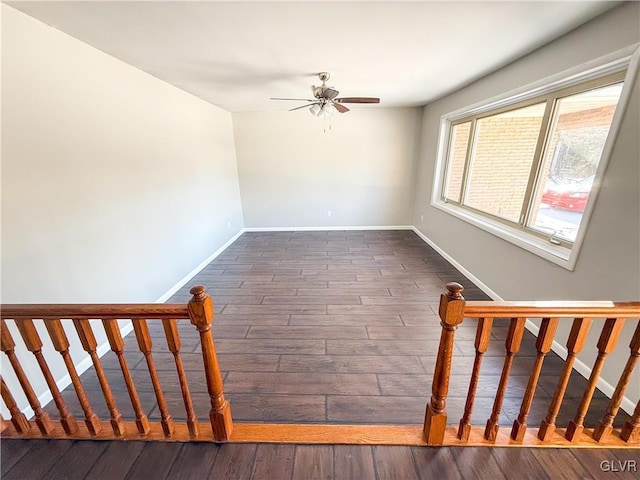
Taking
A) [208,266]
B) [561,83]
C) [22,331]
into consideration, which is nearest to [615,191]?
[561,83]

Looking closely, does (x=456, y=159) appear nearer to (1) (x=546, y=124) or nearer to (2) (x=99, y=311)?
(1) (x=546, y=124)

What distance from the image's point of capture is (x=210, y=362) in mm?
1314

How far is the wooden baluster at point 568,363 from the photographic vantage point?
117 cm

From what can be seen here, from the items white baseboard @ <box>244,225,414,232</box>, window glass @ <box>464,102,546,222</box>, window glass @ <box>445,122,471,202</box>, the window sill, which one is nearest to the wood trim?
the window sill

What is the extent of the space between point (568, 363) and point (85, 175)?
321 cm

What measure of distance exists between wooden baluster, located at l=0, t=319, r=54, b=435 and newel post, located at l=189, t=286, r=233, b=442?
882mm

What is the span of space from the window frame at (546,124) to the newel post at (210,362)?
2454 mm

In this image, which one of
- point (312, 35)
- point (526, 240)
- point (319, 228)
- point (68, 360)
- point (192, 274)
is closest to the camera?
Answer: point (68, 360)

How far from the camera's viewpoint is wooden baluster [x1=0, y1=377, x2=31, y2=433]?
1.42 metres

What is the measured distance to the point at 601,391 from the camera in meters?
1.79

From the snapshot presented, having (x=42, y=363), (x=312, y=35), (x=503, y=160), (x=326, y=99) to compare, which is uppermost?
(x=312, y=35)

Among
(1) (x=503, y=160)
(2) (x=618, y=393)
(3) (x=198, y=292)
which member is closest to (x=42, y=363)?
(3) (x=198, y=292)

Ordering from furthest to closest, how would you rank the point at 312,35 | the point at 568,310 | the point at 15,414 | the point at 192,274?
the point at 192,274 < the point at 312,35 < the point at 15,414 < the point at 568,310

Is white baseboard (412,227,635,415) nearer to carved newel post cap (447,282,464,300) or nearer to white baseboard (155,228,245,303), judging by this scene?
carved newel post cap (447,282,464,300)
